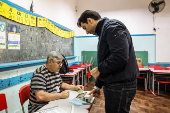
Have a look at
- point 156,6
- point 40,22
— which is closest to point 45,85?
point 40,22

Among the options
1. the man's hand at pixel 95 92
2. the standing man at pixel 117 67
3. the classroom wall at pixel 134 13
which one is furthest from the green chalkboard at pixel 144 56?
the standing man at pixel 117 67

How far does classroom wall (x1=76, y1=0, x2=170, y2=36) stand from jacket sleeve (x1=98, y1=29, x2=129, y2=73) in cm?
501

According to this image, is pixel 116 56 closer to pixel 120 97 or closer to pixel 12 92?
pixel 120 97

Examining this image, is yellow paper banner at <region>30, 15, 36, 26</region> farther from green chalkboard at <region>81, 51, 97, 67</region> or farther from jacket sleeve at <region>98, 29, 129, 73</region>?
green chalkboard at <region>81, 51, 97, 67</region>

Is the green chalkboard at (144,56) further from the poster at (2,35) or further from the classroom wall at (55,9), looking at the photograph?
the poster at (2,35)

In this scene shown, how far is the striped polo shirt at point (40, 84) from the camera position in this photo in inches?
55.2

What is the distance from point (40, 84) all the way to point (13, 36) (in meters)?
1.35

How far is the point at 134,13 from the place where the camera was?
5.59 m

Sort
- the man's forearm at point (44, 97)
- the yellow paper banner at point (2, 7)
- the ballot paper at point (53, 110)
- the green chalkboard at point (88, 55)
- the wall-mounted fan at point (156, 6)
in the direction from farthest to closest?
the green chalkboard at point (88, 55)
the wall-mounted fan at point (156, 6)
the yellow paper banner at point (2, 7)
the man's forearm at point (44, 97)
the ballot paper at point (53, 110)

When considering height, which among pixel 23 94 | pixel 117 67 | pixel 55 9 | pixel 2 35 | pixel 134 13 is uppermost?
pixel 134 13

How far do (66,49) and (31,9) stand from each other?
2.14m

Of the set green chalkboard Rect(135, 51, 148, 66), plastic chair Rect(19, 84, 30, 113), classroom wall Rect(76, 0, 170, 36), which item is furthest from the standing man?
classroom wall Rect(76, 0, 170, 36)

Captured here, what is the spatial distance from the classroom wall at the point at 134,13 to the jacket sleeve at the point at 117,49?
501 cm

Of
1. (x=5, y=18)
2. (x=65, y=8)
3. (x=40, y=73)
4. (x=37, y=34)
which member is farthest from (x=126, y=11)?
(x=40, y=73)
